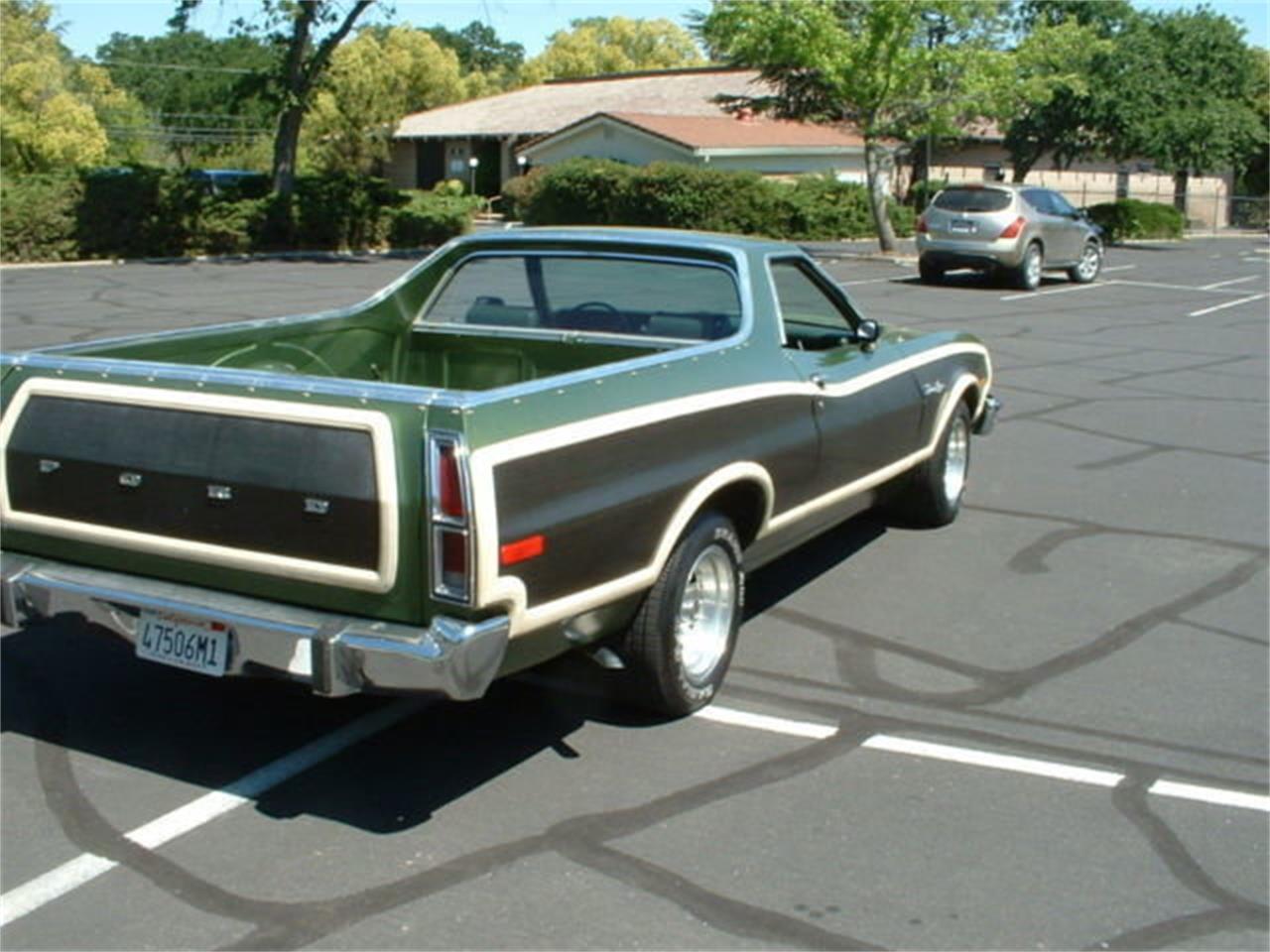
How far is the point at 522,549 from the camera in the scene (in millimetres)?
4289

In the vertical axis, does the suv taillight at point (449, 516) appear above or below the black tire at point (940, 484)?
above

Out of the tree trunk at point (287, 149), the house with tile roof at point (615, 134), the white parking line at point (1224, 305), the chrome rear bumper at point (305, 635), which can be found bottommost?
the chrome rear bumper at point (305, 635)

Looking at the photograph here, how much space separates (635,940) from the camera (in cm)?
380

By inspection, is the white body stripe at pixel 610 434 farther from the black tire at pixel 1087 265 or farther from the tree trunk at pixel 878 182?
the tree trunk at pixel 878 182

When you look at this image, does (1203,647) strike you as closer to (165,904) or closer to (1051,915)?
(1051,915)

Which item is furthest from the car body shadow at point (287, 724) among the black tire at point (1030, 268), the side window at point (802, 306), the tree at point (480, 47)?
the tree at point (480, 47)

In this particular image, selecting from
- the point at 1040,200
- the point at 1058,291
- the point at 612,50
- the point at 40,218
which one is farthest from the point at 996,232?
the point at 612,50

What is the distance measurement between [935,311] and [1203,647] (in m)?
14.6

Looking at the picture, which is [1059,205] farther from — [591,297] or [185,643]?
[185,643]

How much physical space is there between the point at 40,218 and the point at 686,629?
2551 centimetres

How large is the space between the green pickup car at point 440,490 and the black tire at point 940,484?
1.43 metres

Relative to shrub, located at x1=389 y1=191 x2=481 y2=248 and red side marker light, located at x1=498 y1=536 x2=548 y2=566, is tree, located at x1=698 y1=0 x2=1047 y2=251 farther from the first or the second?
red side marker light, located at x1=498 y1=536 x2=548 y2=566

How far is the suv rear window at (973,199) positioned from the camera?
23.4 metres

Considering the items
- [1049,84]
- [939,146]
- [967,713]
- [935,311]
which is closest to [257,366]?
[967,713]
